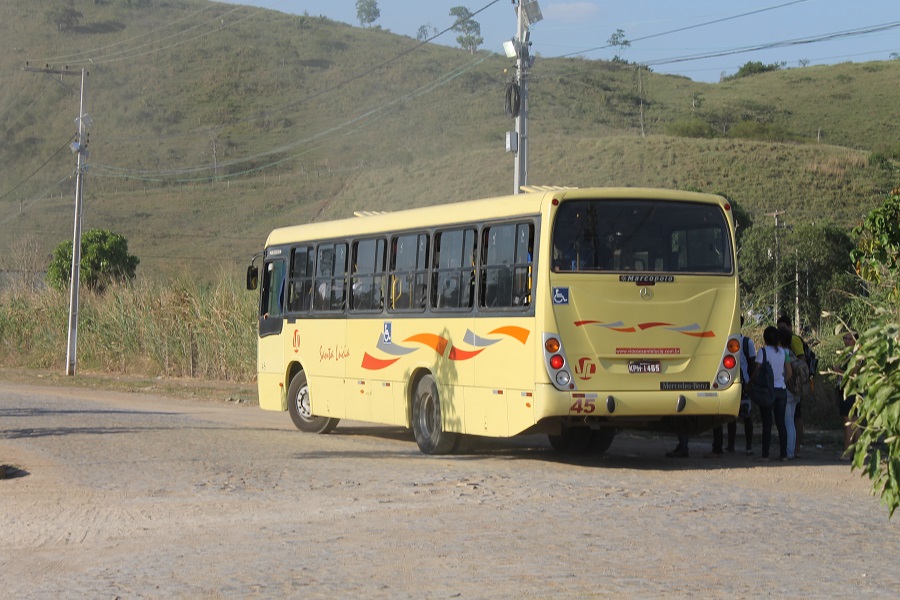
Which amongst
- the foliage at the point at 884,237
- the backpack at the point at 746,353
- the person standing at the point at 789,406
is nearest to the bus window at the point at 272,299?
the backpack at the point at 746,353

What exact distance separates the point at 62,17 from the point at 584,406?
135503 millimetres

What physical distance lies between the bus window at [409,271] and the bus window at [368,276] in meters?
0.34

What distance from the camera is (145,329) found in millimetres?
38344

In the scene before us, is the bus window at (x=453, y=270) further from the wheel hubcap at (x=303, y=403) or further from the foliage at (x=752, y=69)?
the foliage at (x=752, y=69)

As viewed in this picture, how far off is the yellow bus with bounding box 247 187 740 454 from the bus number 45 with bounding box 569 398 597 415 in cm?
1

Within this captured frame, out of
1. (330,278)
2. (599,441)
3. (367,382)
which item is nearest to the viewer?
(599,441)

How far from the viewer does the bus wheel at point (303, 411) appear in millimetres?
20219

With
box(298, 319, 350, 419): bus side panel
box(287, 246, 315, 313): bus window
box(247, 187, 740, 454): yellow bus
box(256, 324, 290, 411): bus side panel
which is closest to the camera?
box(247, 187, 740, 454): yellow bus

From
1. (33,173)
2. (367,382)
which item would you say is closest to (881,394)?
(367,382)

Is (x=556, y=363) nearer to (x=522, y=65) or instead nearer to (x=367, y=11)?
(x=522, y=65)

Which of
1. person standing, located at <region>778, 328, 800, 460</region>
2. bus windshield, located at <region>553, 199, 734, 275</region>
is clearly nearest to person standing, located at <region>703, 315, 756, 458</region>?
person standing, located at <region>778, 328, 800, 460</region>

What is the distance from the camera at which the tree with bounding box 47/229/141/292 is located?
5766 cm

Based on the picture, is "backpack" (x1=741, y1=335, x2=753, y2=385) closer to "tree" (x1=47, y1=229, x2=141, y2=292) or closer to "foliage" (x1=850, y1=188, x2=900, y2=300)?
"foliage" (x1=850, y1=188, x2=900, y2=300)

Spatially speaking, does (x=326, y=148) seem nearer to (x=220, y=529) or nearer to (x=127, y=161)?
(x=127, y=161)
